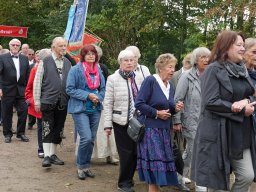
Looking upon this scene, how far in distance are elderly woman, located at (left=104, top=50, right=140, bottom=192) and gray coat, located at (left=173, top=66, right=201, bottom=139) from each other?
63 cm

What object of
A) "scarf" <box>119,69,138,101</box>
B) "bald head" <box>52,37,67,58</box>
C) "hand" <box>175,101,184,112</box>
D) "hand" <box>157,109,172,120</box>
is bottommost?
"hand" <box>157,109,172,120</box>

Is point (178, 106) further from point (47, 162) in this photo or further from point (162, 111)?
point (47, 162)

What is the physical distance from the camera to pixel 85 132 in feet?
21.2

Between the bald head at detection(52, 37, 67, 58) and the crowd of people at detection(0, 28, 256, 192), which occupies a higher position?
the bald head at detection(52, 37, 67, 58)

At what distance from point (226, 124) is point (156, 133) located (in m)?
1.45

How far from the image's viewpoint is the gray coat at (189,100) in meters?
6.06

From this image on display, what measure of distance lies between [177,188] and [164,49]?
9.42 meters

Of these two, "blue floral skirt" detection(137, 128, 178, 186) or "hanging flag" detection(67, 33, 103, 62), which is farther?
"hanging flag" detection(67, 33, 103, 62)

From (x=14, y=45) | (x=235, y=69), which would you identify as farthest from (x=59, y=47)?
(x=235, y=69)

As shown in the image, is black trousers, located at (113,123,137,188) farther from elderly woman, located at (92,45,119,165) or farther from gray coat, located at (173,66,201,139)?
elderly woman, located at (92,45,119,165)

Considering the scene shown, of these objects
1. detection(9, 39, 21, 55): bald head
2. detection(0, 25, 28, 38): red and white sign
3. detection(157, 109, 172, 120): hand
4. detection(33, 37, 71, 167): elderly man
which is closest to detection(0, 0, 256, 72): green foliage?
detection(0, 25, 28, 38): red and white sign

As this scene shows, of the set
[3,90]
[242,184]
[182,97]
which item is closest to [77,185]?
[182,97]

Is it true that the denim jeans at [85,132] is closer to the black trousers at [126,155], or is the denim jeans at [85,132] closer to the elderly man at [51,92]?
the black trousers at [126,155]

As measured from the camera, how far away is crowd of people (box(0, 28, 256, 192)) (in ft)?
13.7
